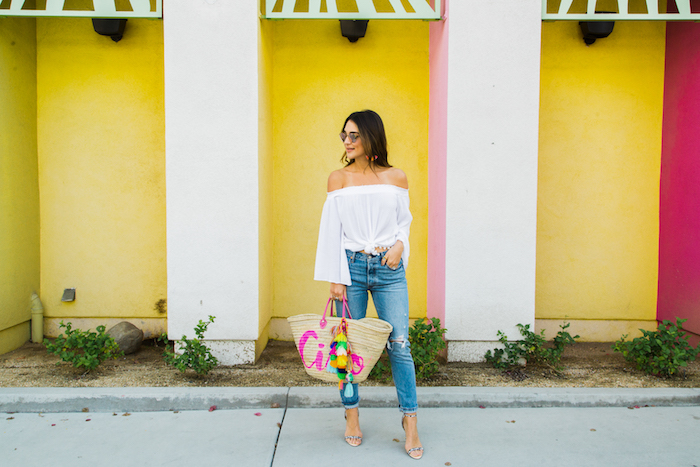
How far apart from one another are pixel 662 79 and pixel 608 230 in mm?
1702

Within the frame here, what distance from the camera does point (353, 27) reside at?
14.0 feet

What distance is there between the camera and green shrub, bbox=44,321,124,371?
11.1 feet

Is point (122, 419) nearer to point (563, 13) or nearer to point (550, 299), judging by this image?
point (550, 299)

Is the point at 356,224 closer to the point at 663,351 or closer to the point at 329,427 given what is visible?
the point at 329,427

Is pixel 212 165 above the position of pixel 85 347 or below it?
above

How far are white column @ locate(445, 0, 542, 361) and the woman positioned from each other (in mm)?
1364

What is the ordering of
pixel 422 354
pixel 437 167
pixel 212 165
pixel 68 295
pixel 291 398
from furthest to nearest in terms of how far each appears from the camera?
pixel 68 295 → pixel 437 167 → pixel 212 165 → pixel 422 354 → pixel 291 398

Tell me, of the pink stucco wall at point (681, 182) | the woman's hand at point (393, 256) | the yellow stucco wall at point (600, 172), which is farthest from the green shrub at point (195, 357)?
the pink stucco wall at point (681, 182)

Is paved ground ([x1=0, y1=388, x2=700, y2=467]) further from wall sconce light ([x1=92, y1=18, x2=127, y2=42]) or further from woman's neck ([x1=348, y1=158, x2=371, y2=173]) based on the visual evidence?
wall sconce light ([x1=92, y1=18, x2=127, y2=42])

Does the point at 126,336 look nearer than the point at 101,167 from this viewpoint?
Yes

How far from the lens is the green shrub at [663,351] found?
11.1ft

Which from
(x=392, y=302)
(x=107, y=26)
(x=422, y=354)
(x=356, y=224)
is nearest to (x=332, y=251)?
(x=356, y=224)

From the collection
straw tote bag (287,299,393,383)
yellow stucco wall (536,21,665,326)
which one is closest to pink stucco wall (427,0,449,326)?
yellow stucco wall (536,21,665,326)

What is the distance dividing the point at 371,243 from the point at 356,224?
0.48ft
